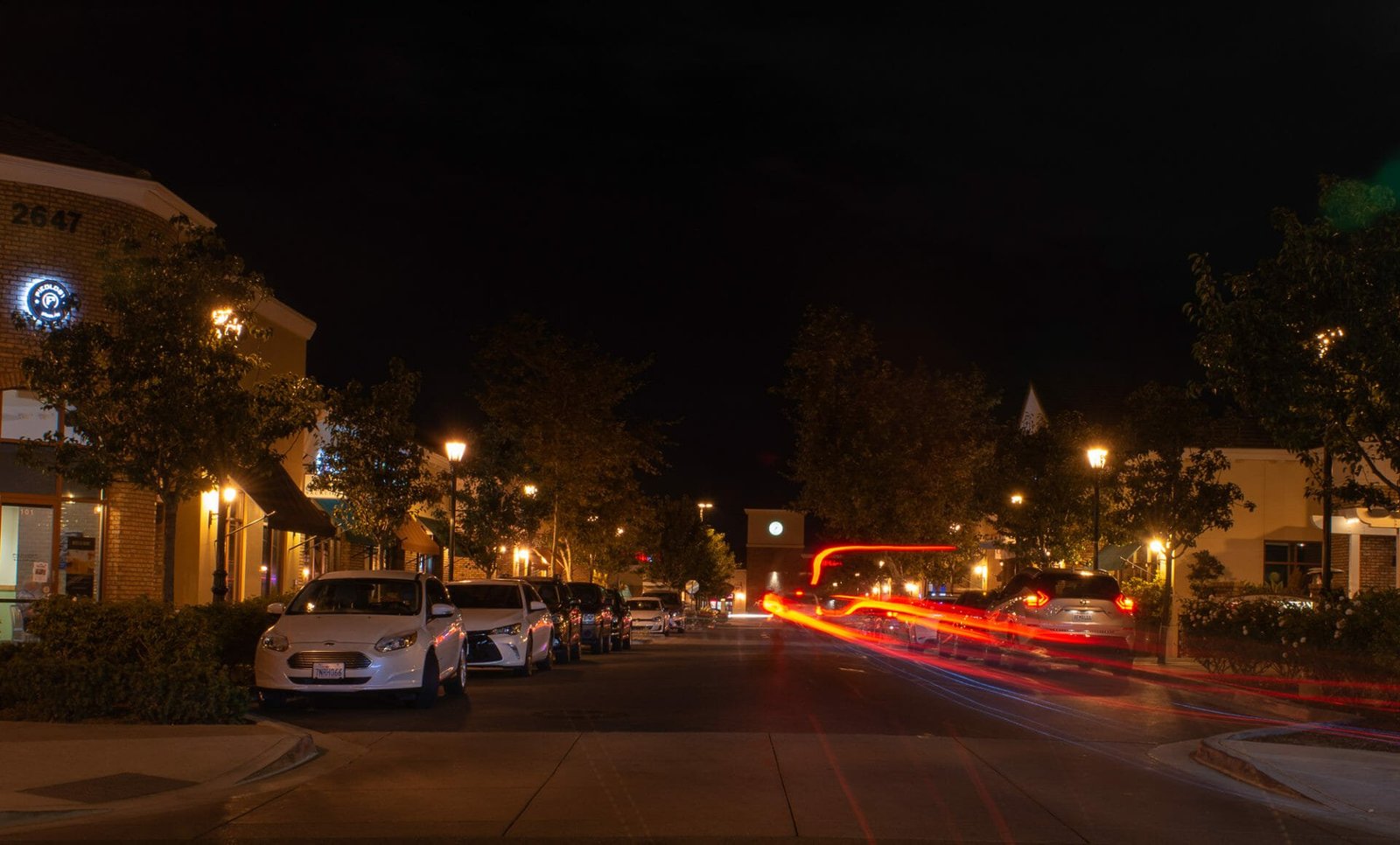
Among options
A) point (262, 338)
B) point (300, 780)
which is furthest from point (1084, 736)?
point (262, 338)

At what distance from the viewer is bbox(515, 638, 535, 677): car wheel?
79.2 ft

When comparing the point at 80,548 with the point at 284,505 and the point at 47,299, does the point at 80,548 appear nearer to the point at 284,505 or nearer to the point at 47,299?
the point at 284,505

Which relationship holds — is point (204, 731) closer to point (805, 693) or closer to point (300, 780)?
point (300, 780)

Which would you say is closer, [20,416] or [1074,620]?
[20,416]

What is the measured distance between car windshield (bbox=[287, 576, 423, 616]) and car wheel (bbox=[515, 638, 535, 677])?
192 inches

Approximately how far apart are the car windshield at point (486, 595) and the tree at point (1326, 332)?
1227cm

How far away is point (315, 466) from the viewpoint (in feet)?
104

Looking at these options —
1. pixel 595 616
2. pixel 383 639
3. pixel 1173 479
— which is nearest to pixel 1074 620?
pixel 1173 479

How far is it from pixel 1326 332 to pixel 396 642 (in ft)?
37.8

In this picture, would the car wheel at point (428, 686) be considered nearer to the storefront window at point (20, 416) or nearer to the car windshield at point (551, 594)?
the storefront window at point (20, 416)

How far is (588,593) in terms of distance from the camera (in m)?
34.8

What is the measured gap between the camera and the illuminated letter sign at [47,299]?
76.8 ft

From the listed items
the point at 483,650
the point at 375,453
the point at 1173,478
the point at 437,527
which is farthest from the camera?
the point at 437,527

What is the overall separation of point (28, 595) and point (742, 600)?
105074 millimetres
